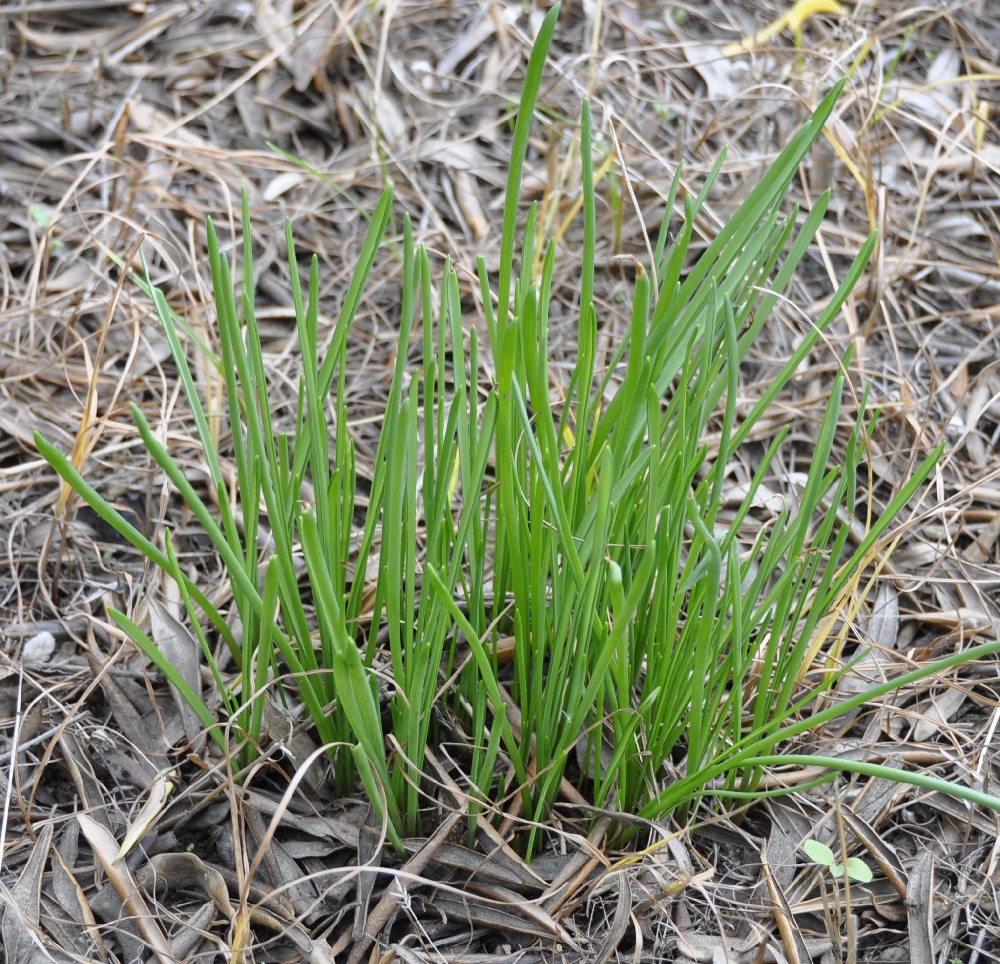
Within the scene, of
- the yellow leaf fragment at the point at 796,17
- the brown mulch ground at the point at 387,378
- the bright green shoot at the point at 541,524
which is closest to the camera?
the bright green shoot at the point at 541,524

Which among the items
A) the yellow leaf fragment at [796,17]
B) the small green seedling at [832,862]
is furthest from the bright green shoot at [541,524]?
the yellow leaf fragment at [796,17]

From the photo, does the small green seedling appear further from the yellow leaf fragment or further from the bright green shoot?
the yellow leaf fragment

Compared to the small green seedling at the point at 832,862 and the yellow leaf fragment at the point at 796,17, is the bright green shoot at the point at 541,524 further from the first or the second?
the yellow leaf fragment at the point at 796,17

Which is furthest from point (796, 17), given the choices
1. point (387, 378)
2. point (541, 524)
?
point (541, 524)

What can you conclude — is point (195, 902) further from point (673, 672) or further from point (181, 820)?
point (673, 672)

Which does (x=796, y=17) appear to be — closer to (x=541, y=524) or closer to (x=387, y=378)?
(x=387, y=378)

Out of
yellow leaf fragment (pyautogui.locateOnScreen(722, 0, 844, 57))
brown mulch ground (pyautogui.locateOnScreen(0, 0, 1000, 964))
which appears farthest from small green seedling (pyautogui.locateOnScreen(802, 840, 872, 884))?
yellow leaf fragment (pyautogui.locateOnScreen(722, 0, 844, 57))
